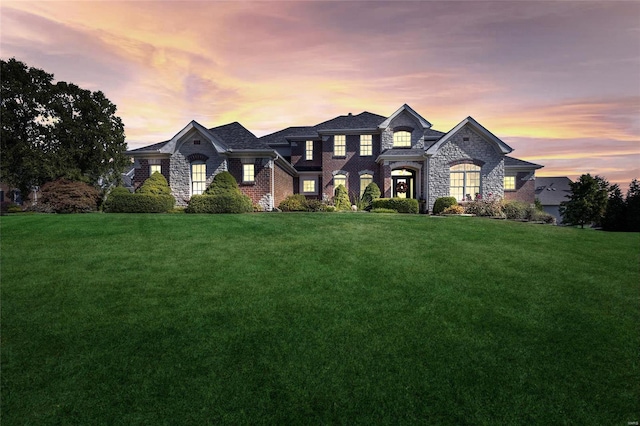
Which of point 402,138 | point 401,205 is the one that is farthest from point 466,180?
point 402,138

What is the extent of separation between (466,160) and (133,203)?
22.7 metres

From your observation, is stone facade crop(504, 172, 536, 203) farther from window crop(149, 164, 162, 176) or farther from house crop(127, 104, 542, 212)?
window crop(149, 164, 162, 176)

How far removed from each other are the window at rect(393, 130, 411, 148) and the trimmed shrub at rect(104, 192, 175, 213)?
1902 centimetres

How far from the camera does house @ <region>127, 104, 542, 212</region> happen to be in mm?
25328

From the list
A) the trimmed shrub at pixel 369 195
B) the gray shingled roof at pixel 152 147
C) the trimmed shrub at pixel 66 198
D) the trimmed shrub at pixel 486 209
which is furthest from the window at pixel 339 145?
the trimmed shrub at pixel 66 198

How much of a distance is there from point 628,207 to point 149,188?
30.1 m

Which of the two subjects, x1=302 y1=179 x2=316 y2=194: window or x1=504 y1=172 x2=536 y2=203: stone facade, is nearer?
x1=504 y1=172 x2=536 y2=203: stone facade

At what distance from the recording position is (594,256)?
430 inches

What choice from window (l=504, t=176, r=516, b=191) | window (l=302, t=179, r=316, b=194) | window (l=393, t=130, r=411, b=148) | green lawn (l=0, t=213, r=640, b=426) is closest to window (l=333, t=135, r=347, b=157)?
window (l=302, t=179, r=316, b=194)

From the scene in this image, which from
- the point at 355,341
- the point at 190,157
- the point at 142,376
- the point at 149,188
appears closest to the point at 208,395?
the point at 142,376

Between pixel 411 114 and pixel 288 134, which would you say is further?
pixel 288 134

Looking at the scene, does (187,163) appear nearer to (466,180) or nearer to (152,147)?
(152,147)

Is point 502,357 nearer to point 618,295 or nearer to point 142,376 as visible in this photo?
point 618,295

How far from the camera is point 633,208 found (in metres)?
21.0
